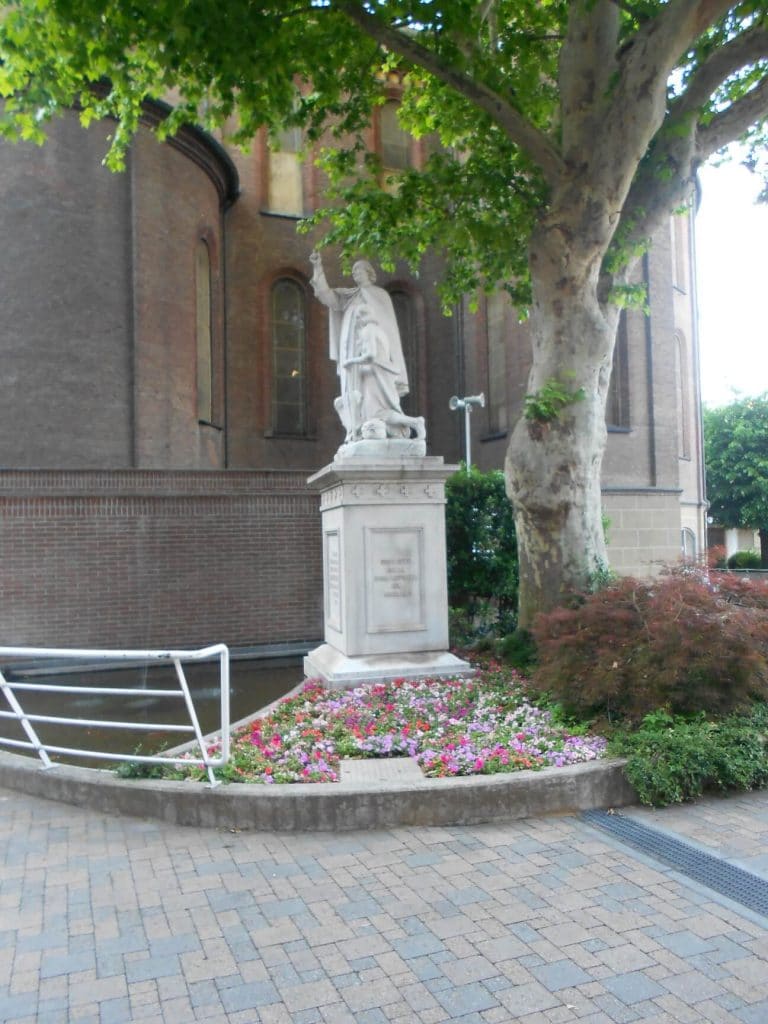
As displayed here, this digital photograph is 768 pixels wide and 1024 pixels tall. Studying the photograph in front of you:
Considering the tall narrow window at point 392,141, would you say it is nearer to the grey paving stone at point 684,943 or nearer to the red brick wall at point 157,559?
the red brick wall at point 157,559

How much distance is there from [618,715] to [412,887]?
2.68 meters

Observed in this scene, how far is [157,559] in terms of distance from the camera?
1330 cm

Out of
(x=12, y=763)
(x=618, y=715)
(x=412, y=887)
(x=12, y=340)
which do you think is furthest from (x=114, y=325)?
(x=412, y=887)

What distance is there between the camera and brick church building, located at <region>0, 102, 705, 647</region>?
42.5 ft

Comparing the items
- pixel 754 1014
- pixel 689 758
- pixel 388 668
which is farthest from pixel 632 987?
pixel 388 668

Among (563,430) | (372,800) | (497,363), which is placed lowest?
(372,800)

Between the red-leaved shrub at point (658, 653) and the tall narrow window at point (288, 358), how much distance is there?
46.3ft

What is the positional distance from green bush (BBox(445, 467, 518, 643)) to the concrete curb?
6571 millimetres

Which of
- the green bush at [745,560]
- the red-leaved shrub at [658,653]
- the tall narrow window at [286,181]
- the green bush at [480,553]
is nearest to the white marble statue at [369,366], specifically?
the red-leaved shrub at [658,653]

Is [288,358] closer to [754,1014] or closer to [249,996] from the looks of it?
[249,996]

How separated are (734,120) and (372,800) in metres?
8.28

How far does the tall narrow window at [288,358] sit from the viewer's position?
20.0 m

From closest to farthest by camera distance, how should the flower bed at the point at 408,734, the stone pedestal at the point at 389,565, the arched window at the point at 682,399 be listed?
1. the flower bed at the point at 408,734
2. the stone pedestal at the point at 389,565
3. the arched window at the point at 682,399

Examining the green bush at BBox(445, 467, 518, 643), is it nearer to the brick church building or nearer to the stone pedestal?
the brick church building
